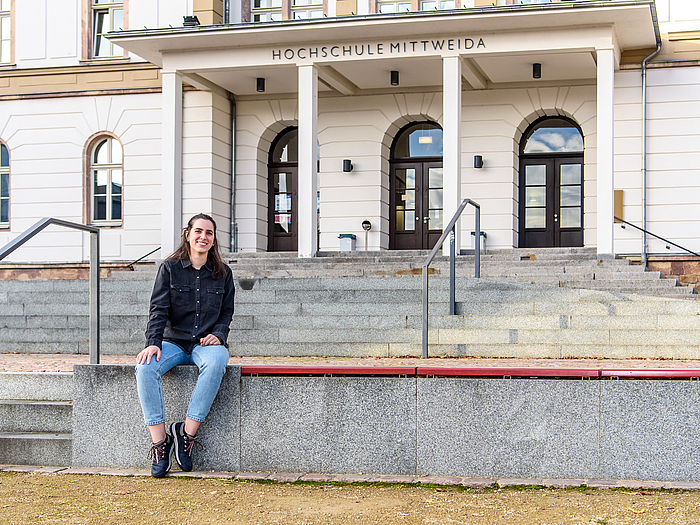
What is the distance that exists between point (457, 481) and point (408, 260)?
30.1 feet

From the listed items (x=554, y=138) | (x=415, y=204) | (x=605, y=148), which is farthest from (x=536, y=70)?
(x=415, y=204)

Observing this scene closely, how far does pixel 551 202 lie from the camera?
16.8 m

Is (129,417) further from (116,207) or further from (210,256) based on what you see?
(116,207)

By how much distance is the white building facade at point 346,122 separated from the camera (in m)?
14.5

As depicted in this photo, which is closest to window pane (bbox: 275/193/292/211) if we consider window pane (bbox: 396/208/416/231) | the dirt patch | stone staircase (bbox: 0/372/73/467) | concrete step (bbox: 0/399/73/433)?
window pane (bbox: 396/208/416/231)

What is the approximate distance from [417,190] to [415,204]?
29 cm

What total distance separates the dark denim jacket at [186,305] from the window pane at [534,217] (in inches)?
470

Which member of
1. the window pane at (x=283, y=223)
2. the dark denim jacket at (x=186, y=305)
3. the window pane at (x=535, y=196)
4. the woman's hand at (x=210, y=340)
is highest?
the window pane at (x=535, y=196)

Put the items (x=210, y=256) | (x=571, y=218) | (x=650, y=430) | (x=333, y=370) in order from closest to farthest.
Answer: (x=650, y=430), (x=333, y=370), (x=210, y=256), (x=571, y=218)

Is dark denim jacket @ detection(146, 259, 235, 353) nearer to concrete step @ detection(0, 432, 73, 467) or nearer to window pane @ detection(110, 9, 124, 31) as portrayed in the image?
concrete step @ detection(0, 432, 73, 467)

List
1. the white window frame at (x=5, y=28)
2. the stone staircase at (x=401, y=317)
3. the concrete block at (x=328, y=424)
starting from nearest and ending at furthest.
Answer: the concrete block at (x=328, y=424) → the stone staircase at (x=401, y=317) → the white window frame at (x=5, y=28)

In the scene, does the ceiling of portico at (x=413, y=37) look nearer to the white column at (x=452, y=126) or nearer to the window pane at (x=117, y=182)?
the white column at (x=452, y=126)

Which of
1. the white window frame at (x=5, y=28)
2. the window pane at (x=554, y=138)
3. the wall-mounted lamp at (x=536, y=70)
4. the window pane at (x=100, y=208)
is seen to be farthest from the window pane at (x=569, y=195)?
the white window frame at (x=5, y=28)

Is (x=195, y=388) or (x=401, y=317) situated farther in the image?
(x=401, y=317)
